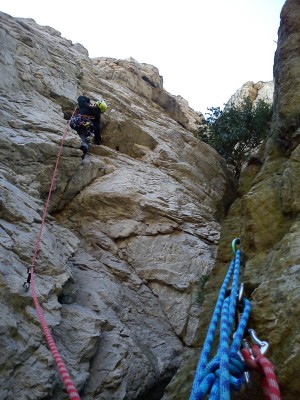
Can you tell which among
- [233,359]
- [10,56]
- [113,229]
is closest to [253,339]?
[233,359]

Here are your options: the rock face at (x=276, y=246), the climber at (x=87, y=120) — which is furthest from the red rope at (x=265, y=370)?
the climber at (x=87, y=120)

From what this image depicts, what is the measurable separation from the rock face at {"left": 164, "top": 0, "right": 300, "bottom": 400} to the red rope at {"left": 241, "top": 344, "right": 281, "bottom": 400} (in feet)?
1.42

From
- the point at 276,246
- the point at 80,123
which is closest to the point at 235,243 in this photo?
the point at 276,246

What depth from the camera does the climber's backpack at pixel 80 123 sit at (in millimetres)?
10633

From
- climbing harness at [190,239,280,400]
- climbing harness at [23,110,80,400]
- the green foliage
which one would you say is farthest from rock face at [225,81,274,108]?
climbing harness at [190,239,280,400]

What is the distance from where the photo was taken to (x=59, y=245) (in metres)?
6.60

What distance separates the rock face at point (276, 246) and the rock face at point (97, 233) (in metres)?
1.51

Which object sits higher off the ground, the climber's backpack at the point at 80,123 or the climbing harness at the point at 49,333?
the climber's backpack at the point at 80,123

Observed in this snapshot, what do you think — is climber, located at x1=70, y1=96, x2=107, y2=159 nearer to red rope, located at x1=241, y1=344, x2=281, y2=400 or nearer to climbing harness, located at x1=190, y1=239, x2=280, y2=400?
climbing harness, located at x1=190, y1=239, x2=280, y2=400

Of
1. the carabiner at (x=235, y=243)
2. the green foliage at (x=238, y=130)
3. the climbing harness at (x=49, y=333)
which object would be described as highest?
the green foliage at (x=238, y=130)

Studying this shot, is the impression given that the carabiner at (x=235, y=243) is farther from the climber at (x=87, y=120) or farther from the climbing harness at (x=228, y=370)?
the climber at (x=87, y=120)

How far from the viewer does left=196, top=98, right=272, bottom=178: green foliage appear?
42.3 feet

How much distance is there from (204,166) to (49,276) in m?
8.04

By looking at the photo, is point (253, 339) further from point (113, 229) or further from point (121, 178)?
point (121, 178)
